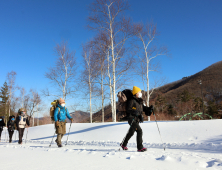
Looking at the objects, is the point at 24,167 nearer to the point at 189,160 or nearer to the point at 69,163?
the point at 69,163

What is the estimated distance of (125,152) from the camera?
4012mm

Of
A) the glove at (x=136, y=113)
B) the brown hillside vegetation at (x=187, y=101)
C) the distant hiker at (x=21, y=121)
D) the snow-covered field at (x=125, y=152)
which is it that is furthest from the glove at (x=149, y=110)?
the brown hillside vegetation at (x=187, y=101)

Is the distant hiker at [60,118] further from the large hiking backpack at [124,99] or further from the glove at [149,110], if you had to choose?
the glove at [149,110]

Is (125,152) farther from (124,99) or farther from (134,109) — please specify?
(124,99)

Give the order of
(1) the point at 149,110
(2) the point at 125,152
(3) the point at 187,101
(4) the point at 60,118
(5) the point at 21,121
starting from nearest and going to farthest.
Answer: (2) the point at 125,152 → (1) the point at 149,110 → (4) the point at 60,118 → (5) the point at 21,121 → (3) the point at 187,101

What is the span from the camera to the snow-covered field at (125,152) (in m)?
2.97

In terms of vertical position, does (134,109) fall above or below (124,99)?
below

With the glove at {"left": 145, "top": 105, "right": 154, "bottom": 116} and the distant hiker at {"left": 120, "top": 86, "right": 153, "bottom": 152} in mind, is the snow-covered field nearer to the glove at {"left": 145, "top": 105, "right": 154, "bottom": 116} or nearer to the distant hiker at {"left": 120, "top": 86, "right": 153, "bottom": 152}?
the distant hiker at {"left": 120, "top": 86, "right": 153, "bottom": 152}

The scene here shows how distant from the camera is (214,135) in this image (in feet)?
19.9

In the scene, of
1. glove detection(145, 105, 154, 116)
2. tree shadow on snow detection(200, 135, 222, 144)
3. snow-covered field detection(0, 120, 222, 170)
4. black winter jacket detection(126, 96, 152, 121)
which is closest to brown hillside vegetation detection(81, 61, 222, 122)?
snow-covered field detection(0, 120, 222, 170)

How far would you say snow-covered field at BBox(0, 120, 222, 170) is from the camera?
297 cm

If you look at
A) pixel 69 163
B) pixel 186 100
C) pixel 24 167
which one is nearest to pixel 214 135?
pixel 69 163

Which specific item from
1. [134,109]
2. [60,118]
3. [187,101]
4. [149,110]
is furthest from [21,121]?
[187,101]

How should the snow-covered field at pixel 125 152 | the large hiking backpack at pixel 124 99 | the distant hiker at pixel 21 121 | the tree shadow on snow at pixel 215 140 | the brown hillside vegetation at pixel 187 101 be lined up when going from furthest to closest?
the brown hillside vegetation at pixel 187 101
the distant hiker at pixel 21 121
the tree shadow on snow at pixel 215 140
the large hiking backpack at pixel 124 99
the snow-covered field at pixel 125 152
